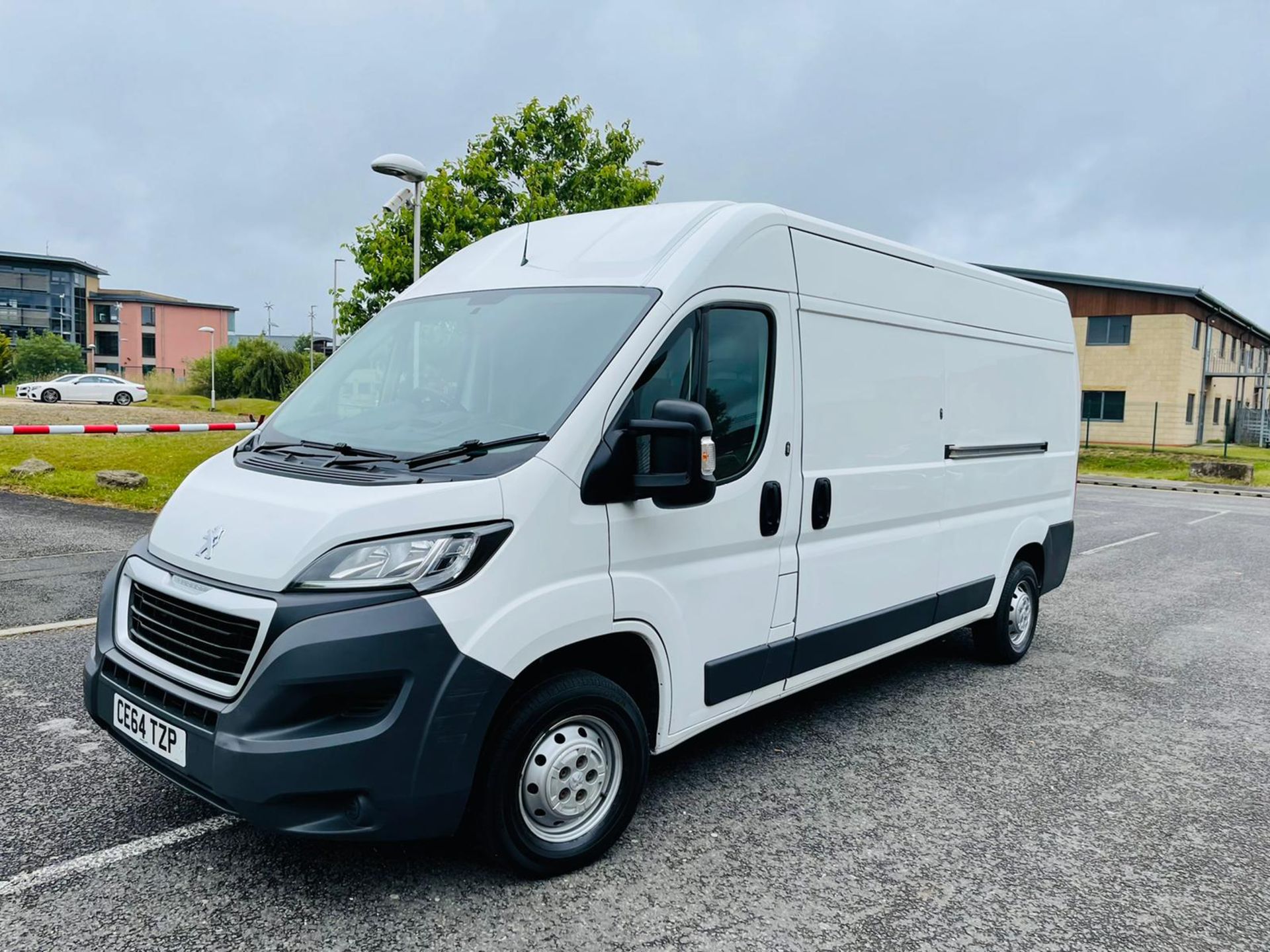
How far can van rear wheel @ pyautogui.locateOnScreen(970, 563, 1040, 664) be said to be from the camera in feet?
20.4

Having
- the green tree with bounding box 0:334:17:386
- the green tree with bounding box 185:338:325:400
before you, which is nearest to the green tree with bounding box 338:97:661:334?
the green tree with bounding box 185:338:325:400

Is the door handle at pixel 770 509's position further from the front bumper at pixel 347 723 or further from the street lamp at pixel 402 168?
the street lamp at pixel 402 168

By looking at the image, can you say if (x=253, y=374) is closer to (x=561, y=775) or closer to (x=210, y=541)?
(x=210, y=541)

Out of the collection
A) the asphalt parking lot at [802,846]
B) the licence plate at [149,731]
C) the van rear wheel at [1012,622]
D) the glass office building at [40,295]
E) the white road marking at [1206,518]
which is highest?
Result: the glass office building at [40,295]

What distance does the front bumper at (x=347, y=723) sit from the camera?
2.81 m

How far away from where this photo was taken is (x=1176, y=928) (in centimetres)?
321

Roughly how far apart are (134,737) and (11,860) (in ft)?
2.22

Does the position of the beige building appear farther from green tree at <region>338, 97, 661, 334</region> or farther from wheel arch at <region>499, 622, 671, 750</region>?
wheel arch at <region>499, 622, 671, 750</region>

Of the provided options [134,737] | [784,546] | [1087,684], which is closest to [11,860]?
[134,737]

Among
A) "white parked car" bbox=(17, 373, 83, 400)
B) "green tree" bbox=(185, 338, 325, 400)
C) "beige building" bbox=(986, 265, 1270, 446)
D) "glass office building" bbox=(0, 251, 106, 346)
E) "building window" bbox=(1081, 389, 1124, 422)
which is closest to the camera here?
"beige building" bbox=(986, 265, 1270, 446)

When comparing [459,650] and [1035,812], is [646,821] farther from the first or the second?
[1035,812]

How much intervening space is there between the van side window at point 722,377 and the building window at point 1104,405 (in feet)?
128

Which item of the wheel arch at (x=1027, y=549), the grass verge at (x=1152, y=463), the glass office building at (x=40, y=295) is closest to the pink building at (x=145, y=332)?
the glass office building at (x=40, y=295)

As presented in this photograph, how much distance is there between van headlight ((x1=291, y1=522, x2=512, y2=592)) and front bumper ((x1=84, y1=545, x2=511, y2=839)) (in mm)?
43
